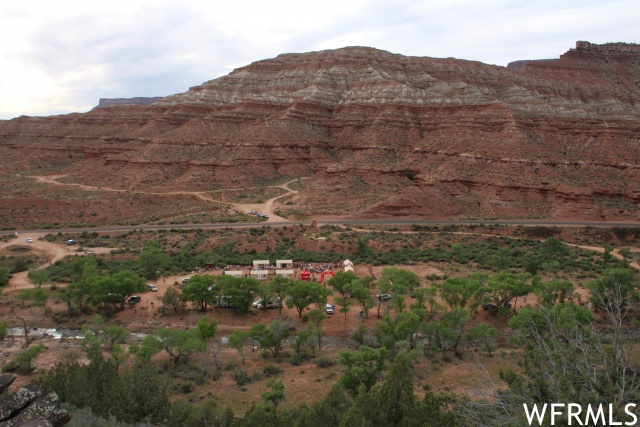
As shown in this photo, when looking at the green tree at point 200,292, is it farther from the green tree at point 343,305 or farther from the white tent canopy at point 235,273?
the green tree at point 343,305

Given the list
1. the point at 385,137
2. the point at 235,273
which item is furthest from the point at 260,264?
the point at 385,137

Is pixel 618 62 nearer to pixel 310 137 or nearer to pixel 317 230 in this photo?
pixel 310 137

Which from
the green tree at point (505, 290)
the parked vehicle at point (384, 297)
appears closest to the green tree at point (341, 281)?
the parked vehicle at point (384, 297)

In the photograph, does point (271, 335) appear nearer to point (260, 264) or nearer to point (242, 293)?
point (242, 293)

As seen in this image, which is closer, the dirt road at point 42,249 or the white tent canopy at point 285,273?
the white tent canopy at point 285,273

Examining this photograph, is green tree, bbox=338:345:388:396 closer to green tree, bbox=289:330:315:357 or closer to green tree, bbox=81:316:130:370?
green tree, bbox=289:330:315:357

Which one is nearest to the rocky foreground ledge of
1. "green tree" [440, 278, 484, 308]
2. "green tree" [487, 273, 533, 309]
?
"green tree" [440, 278, 484, 308]

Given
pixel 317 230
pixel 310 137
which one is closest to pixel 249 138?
pixel 310 137
